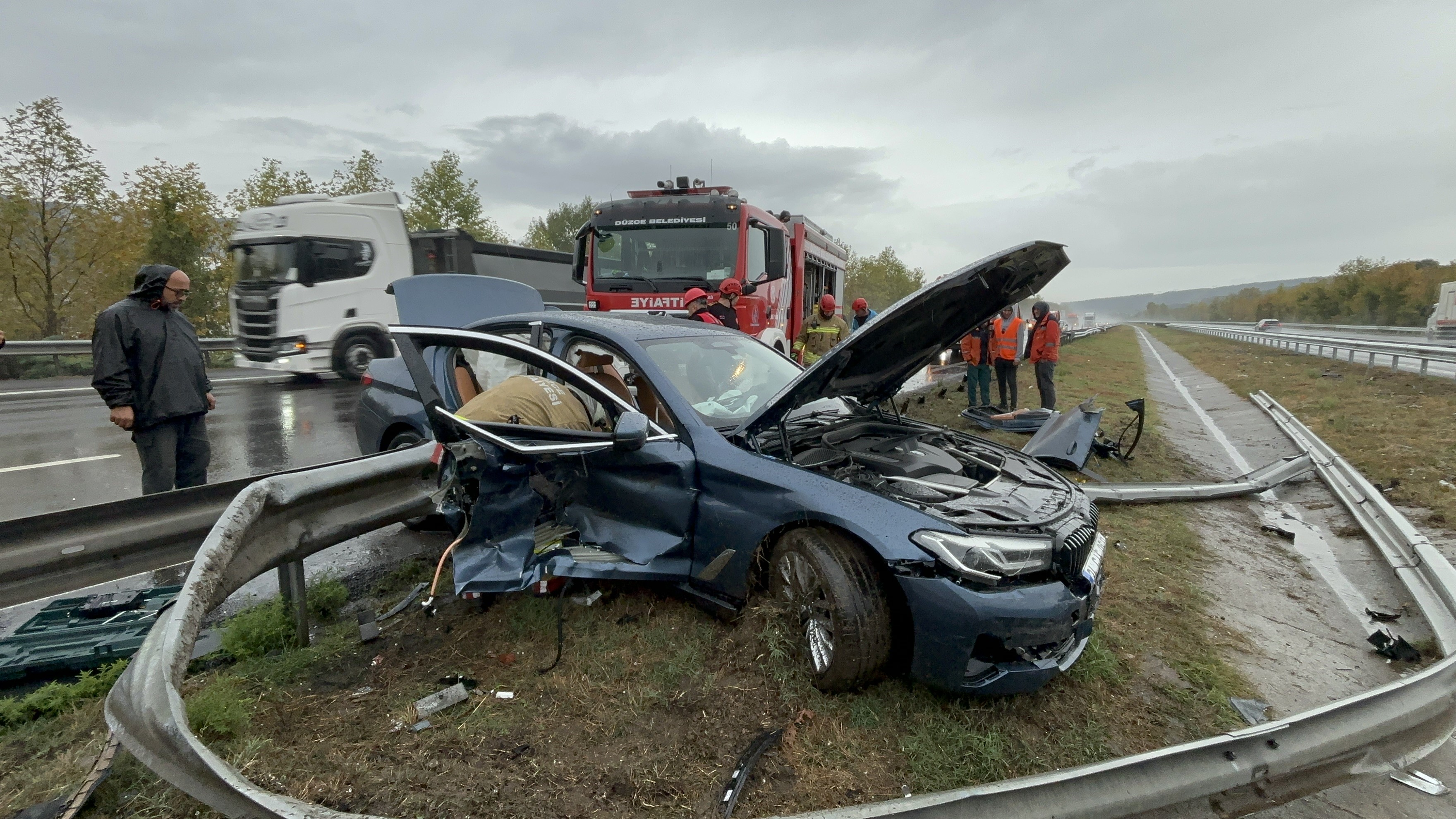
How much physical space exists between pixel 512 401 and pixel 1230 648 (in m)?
3.76

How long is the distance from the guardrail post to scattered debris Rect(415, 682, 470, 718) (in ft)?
2.81

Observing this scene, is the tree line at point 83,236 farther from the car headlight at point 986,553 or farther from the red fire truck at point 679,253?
the car headlight at point 986,553

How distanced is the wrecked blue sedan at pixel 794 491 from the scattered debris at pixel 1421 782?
1168mm

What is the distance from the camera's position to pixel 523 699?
281cm

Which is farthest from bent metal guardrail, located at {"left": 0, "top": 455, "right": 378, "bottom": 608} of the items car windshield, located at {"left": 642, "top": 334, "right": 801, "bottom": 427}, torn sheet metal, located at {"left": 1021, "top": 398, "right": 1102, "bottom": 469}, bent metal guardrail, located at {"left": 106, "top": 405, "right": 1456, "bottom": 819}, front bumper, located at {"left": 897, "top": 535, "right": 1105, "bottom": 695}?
torn sheet metal, located at {"left": 1021, "top": 398, "right": 1102, "bottom": 469}

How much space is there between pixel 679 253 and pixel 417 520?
5.95 meters

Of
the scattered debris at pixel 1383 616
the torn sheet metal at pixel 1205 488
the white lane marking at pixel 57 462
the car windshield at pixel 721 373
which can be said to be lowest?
the scattered debris at pixel 1383 616

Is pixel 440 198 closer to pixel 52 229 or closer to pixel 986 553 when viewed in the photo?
pixel 52 229

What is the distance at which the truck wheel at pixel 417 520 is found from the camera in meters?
4.63

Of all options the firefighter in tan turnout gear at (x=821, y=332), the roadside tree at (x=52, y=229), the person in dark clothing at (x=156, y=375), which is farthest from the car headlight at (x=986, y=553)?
the roadside tree at (x=52, y=229)

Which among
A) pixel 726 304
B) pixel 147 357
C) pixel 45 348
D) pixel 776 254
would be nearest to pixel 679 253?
pixel 776 254

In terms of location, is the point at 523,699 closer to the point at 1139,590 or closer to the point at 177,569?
the point at 177,569

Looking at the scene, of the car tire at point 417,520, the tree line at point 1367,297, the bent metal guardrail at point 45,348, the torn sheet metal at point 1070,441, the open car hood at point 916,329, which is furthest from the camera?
the tree line at point 1367,297

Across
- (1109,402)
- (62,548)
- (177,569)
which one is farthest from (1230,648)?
(1109,402)
